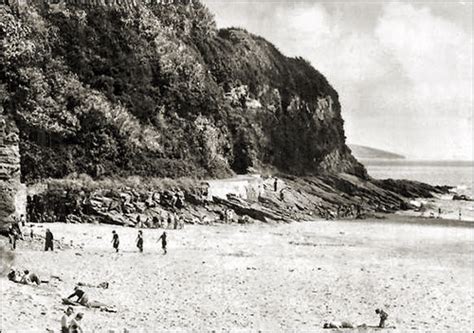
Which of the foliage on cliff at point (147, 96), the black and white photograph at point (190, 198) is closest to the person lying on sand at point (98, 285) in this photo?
the black and white photograph at point (190, 198)

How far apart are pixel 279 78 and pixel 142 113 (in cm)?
2943

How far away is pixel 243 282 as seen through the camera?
24.5 metres

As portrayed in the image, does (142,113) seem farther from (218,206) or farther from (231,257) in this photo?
(231,257)

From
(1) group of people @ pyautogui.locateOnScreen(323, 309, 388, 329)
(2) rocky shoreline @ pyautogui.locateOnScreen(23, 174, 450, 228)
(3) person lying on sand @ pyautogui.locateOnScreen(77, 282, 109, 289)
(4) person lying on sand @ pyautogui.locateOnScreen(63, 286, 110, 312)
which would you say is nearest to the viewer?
(4) person lying on sand @ pyautogui.locateOnScreen(63, 286, 110, 312)

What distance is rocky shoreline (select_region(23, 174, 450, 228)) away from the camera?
131 ft

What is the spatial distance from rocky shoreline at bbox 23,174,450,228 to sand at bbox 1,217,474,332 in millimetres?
3383

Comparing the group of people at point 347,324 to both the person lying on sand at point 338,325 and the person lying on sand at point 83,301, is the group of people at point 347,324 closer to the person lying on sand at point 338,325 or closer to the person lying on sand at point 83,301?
→ the person lying on sand at point 338,325

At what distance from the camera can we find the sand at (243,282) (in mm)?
18266

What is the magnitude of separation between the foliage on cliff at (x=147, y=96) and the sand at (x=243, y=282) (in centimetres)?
1299

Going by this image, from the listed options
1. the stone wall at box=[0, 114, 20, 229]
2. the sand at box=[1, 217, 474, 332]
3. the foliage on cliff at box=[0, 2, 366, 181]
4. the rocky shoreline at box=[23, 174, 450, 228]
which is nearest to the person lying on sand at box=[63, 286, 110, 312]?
the sand at box=[1, 217, 474, 332]

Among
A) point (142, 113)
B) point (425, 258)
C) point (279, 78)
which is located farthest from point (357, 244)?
point (279, 78)

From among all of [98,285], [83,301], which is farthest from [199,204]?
[83,301]

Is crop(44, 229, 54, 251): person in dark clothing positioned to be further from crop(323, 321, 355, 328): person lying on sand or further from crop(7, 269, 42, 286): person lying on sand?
crop(323, 321, 355, 328): person lying on sand

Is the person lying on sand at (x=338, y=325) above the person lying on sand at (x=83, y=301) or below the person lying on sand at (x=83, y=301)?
below
